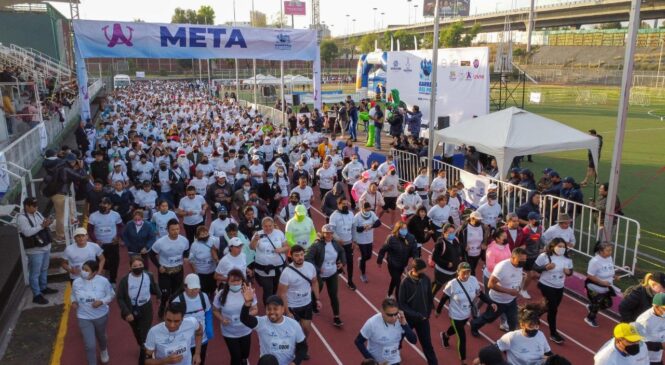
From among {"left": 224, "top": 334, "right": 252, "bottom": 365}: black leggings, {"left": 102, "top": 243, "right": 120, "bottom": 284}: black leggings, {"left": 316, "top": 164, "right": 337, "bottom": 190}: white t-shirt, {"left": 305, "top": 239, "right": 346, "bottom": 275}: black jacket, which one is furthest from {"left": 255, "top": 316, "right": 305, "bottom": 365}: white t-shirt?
{"left": 316, "top": 164, "right": 337, "bottom": 190}: white t-shirt

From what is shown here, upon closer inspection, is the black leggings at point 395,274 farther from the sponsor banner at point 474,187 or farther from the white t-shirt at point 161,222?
the sponsor banner at point 474,187

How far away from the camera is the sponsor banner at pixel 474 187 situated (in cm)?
1189

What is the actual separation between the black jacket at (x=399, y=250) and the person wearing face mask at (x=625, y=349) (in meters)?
3.30

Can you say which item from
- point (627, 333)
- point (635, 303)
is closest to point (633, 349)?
point (627, 333)

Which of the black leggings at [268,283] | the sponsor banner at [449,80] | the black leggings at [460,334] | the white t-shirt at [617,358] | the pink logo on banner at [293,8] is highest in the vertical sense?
the pink logo on banner at [293,8]

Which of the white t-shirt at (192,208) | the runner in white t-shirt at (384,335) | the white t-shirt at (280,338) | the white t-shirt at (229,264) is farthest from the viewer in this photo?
the white t-shirt at (192,208)

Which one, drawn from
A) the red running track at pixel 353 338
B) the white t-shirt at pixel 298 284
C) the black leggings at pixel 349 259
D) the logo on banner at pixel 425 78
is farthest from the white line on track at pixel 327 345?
the logo on banner at pixel 425 78

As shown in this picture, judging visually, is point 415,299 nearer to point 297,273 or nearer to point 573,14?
point 297,273

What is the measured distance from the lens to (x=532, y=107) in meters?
41.3

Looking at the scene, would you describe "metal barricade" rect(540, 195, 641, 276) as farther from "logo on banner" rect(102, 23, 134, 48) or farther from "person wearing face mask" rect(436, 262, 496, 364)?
"logo on banner" rect(102, 23, 134, 48)

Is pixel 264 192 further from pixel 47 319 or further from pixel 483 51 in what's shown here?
pixel 483 51

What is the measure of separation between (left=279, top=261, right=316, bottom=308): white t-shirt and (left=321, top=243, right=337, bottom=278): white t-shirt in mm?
852

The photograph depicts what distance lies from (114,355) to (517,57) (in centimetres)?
8810

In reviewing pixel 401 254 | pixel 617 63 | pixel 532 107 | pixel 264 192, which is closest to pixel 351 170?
pixel 264 192
